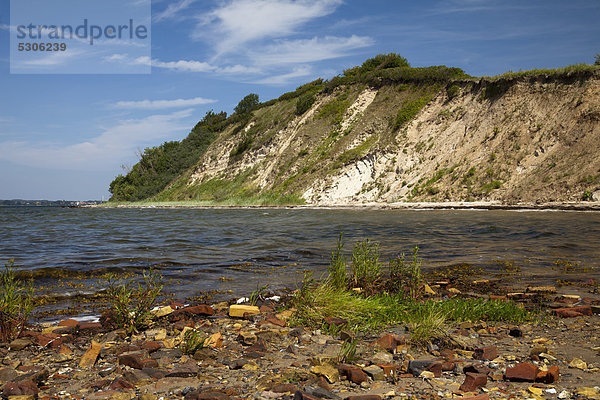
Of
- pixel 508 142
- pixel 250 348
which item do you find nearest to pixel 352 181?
pixel 508 142

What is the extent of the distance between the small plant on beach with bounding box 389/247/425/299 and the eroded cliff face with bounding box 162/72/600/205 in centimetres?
2826

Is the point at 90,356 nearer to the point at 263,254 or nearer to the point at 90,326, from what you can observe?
the point at 90,326

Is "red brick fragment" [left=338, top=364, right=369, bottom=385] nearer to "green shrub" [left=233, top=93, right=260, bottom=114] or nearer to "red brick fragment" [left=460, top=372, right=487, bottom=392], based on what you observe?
"red brick fragment" [left=460, top=372, right=487, bottom=392]

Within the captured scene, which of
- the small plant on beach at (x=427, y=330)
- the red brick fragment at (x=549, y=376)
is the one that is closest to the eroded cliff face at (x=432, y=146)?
the small plant on beach at (x=427, y=330)

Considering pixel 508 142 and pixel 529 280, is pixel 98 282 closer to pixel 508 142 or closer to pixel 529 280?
pixel 529 280

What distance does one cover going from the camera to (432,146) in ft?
155

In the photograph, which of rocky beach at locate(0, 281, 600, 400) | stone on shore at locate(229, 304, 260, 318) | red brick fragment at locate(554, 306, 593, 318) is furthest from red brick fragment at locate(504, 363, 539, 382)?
stone on shore at locate(229, 304, 260, 318)

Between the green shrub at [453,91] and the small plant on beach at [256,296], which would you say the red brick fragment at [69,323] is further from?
the green shrub at [453,91]

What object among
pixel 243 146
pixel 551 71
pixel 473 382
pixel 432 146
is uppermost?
pixel 551 71

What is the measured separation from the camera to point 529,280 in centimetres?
864

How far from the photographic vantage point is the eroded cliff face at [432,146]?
114 feet

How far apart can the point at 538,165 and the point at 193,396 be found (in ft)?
126

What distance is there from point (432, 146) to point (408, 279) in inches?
1647

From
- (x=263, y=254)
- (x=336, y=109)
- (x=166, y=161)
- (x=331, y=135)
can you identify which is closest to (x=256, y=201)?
(x=331, y=135)
